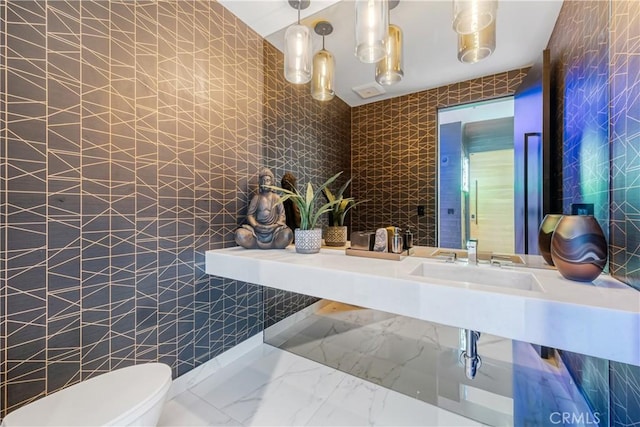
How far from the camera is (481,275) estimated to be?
1.12m

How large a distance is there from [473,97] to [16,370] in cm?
229

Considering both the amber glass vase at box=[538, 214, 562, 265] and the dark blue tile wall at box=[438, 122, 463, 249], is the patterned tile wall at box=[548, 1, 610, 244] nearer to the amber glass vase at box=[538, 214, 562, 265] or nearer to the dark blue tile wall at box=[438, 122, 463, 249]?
the amber glass vase at box=[538, 214, 562, 265]

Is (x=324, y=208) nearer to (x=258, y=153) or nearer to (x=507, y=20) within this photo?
(x=258, y=153)

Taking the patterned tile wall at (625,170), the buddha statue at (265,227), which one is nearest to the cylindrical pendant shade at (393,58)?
the patterned tile wall at (625,170)

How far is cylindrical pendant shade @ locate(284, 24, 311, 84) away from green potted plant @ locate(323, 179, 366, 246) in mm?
721

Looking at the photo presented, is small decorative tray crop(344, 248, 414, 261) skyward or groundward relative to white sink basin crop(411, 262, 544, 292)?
skyward

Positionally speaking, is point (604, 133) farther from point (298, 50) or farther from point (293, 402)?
point (293, 402)

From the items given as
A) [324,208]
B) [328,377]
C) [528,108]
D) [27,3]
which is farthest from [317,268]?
[27,3]

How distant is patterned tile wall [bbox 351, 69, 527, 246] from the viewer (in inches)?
53.5

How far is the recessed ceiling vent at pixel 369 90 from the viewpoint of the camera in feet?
5.09

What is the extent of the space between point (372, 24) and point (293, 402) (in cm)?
192

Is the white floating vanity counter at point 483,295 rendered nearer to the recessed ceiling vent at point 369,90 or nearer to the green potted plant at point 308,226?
the green potted plant at point 308,226

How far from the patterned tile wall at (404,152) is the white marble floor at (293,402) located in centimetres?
86

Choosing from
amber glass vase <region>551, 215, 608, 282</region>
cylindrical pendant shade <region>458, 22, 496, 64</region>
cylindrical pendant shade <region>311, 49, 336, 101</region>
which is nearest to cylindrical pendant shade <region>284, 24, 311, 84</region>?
cylindrical pendant shade <region>311, 49, 336, 101</region>
